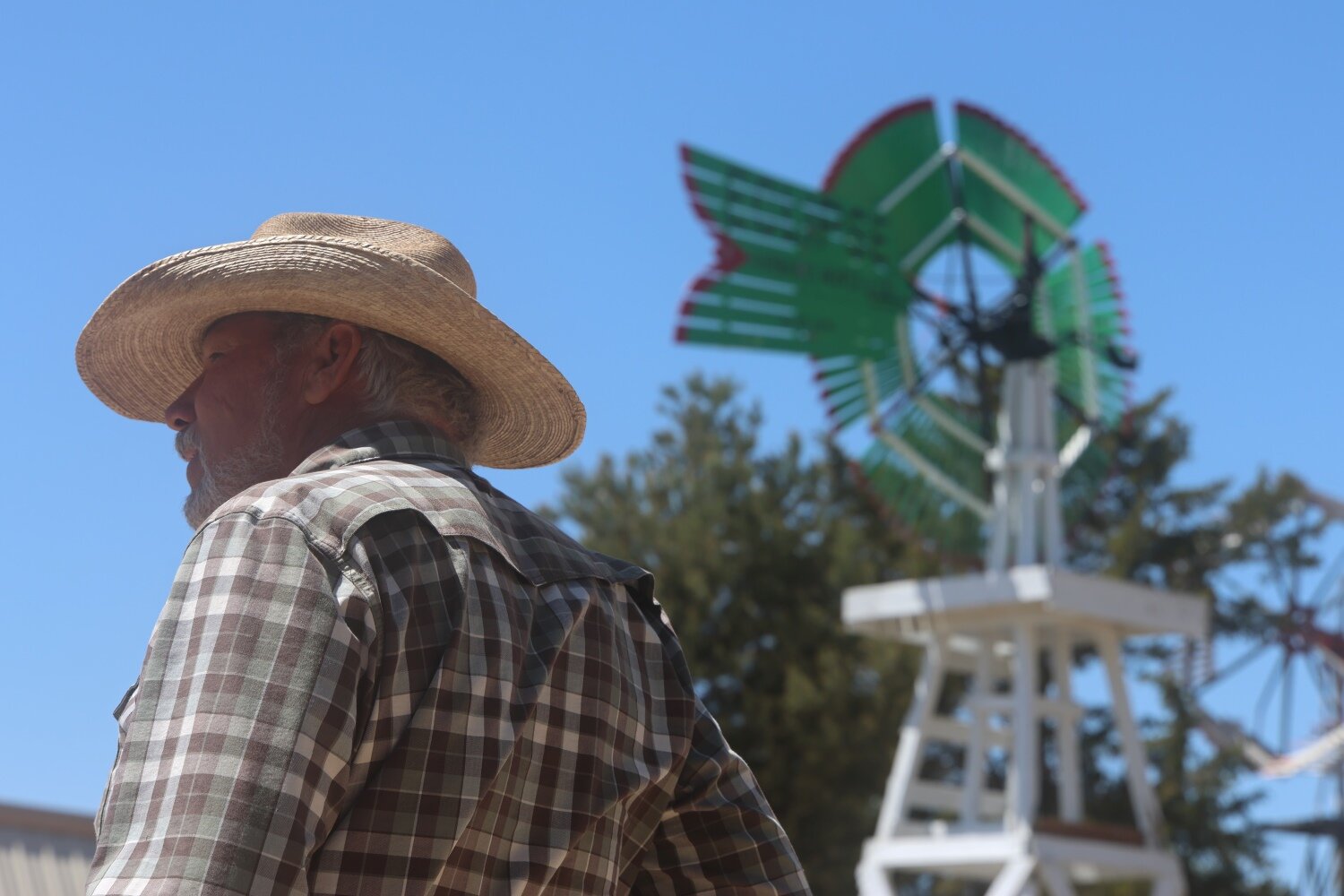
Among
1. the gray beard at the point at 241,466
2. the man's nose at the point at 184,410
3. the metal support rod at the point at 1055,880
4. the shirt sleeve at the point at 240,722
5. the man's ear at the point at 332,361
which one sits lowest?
the metal support rod at the point at 1055,880

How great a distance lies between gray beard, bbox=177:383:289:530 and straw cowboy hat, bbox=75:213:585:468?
0.40 feet

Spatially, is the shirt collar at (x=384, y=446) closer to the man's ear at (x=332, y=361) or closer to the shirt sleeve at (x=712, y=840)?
the man's ear at (x=332, y=361)

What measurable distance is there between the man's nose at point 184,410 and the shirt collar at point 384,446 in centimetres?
27

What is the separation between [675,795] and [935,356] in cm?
1542

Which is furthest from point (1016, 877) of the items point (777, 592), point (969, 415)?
point (777, 592)

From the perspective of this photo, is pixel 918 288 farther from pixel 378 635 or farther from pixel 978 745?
pixel 378 635

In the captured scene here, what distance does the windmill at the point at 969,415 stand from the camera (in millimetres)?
15828

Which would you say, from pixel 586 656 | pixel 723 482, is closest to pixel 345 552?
pixel 586 656

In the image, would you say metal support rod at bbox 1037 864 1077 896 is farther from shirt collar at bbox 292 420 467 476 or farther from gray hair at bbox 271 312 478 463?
shirt collar at bbox 292 420 467 476

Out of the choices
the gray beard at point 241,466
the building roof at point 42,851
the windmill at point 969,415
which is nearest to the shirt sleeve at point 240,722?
the gray beard at point 241,466

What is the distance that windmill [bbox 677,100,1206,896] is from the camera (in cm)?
1583

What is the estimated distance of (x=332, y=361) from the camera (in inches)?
79.2

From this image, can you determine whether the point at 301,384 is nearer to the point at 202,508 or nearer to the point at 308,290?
the point at 308,290

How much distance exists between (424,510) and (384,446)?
0.22m
